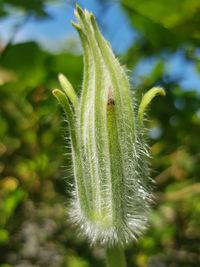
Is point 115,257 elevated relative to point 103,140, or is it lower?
lower

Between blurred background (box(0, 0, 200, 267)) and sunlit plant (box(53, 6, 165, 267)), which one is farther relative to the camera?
blurred background (box(0, 0, 200, 267))

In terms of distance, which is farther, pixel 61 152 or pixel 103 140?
pixel 61 152

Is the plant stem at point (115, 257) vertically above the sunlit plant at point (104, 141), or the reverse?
the sunlit plant at point (104, 141)

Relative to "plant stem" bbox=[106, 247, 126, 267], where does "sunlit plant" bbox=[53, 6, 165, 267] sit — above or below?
above

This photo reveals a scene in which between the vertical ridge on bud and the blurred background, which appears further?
the blurred background

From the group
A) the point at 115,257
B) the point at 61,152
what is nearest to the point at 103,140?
the point at 115,257

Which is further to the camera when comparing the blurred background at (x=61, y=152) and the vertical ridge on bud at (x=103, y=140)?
the blurred background at (x=61, y=152)

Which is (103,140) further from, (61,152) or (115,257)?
(61,152)
